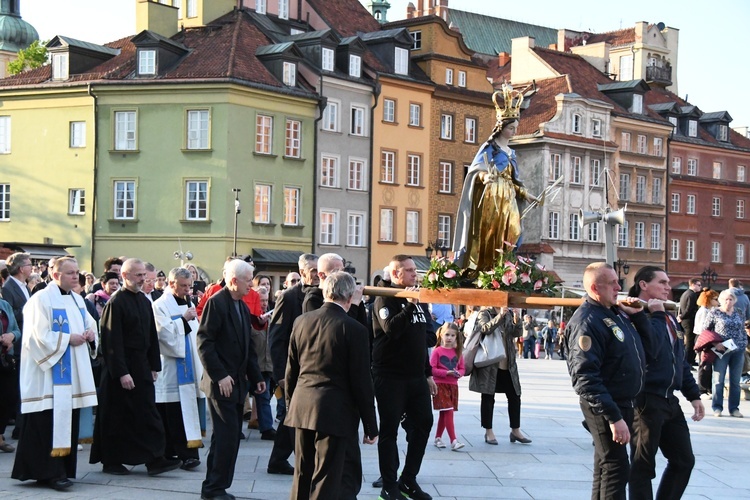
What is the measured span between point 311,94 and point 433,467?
39.7 meters

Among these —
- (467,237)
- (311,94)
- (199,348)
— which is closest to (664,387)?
(467,237)

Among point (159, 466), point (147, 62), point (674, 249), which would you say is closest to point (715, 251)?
point (674, 249)

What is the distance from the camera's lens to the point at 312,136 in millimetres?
51969

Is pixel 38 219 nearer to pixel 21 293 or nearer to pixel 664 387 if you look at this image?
pixel 21 293

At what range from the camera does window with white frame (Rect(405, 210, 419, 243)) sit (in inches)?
2238

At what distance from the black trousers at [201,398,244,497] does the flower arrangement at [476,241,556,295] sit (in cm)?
255

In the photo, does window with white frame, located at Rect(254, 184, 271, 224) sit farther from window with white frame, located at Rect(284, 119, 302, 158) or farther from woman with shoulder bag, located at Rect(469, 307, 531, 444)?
woman with shoulder bag, located at Rect(469, 307, 531, 444)

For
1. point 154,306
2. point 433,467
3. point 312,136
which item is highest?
point 312,136

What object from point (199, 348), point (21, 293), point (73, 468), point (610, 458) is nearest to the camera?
point (610, 458)

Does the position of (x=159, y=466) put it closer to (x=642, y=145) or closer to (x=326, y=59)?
(x=326, y=59)

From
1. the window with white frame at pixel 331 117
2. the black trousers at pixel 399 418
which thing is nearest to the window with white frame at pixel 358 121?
the window with white frame at pixel 331 117

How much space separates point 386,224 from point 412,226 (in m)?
1.75

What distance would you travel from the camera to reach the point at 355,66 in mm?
54062

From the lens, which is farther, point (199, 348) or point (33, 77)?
point (33, 77)
